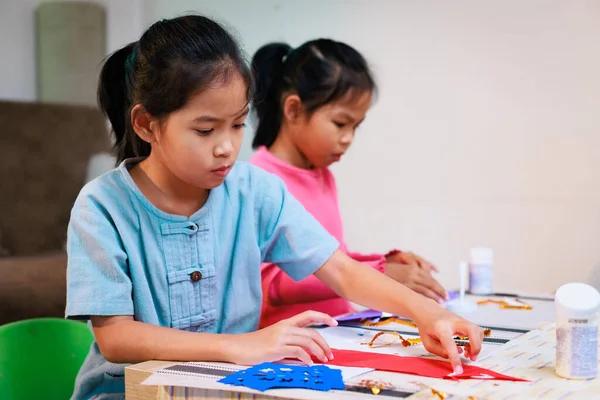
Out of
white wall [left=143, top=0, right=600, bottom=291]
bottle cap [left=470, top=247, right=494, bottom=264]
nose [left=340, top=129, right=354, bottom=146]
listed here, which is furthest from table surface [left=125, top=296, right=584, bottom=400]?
white wall [left=143, top=0, right=600, bottom=291]

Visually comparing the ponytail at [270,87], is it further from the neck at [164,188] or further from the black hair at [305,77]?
the neck at [164,188]

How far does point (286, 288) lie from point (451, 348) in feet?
2.31

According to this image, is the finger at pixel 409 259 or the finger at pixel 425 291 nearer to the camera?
the finger at pixel 425 291

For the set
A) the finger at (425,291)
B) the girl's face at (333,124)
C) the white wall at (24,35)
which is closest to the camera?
the finger at (425,291)

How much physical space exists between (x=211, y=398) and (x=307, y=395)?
115 millimetres

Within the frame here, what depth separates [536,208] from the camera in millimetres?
2266

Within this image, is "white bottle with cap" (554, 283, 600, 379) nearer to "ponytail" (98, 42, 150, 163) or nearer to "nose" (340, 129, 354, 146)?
"ponytail" (98, 42, 150, 163)

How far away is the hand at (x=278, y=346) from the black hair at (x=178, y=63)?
36cm

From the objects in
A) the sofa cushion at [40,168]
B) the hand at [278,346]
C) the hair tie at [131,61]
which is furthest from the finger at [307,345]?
the sofa cushion at [40,168]

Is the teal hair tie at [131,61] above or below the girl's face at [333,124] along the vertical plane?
above

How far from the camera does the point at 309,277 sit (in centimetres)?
163

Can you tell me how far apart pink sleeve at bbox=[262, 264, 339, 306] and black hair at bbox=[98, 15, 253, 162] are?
0.53m

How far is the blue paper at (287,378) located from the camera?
822mm

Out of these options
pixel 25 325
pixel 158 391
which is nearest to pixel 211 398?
pixel 158 391
